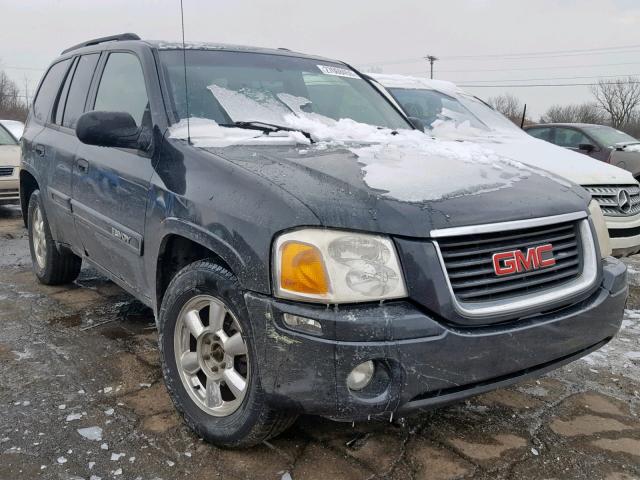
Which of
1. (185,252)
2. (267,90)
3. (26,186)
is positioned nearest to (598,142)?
(267,90)

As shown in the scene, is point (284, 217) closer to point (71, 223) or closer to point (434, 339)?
point (434, 339)

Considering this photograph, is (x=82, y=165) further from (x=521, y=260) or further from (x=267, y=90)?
(x=521, y=260)

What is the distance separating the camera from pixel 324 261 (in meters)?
1.98

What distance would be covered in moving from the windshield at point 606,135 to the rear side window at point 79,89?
801 centimetres

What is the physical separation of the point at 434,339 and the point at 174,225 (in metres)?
1.21

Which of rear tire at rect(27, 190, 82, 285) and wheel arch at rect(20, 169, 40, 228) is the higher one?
wheel arch at rect(20, 169, 40, 228)

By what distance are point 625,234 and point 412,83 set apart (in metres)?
2.91

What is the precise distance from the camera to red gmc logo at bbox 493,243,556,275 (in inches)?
85.4

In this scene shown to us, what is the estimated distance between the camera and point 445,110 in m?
6.45

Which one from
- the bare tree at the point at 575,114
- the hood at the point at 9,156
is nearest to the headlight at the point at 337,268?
the hood at the point at 9,156

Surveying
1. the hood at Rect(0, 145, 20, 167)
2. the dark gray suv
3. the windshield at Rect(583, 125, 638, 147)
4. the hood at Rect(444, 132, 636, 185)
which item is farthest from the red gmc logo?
the hood at Rect(0, 145, 20, 167)

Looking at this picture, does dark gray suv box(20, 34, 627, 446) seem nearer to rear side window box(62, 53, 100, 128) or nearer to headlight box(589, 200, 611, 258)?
headlight box(589, 200, 611, 258)

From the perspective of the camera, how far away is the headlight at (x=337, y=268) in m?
1.98

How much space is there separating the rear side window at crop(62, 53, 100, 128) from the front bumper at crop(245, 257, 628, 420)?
2.53 meters
